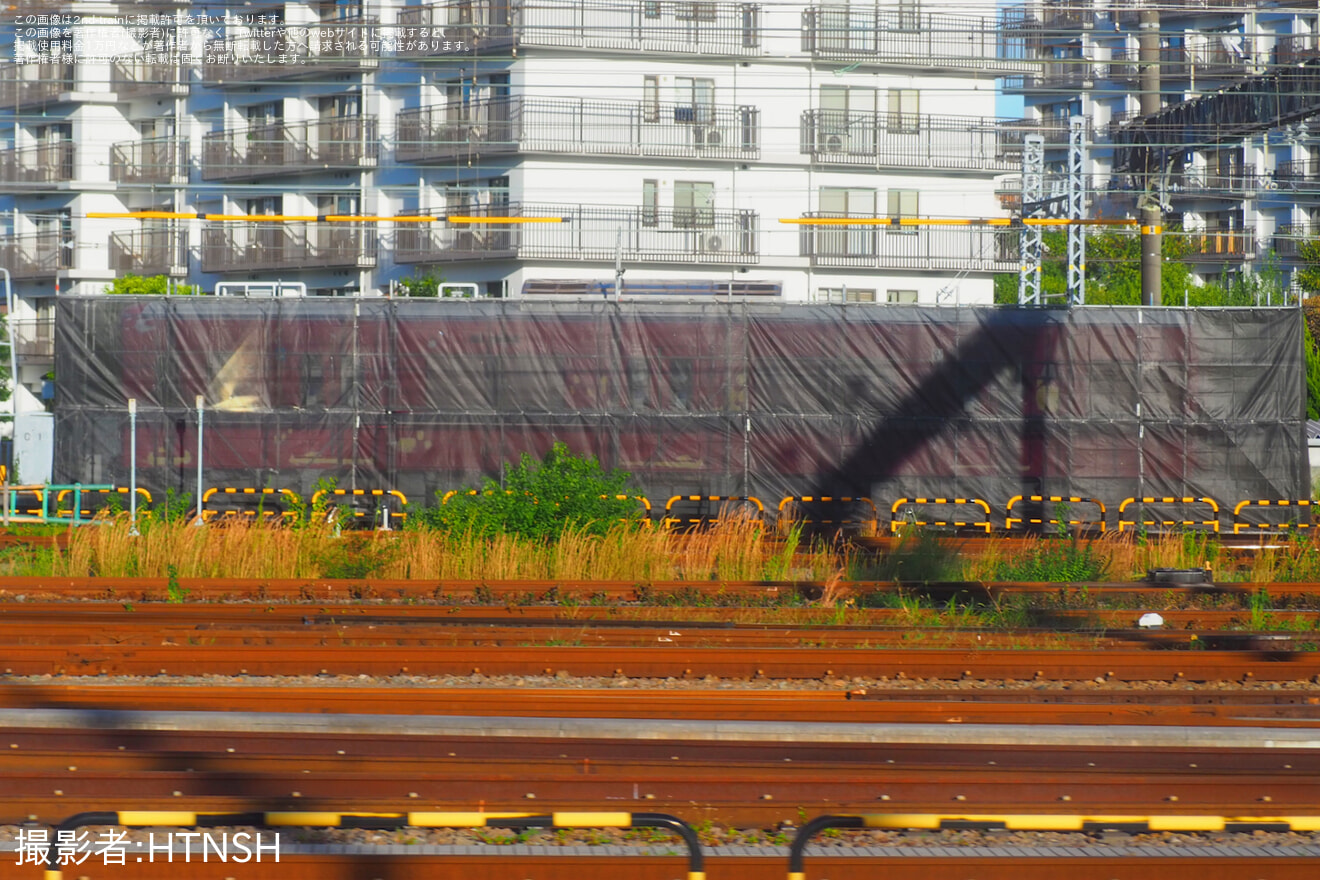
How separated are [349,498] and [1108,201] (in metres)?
50.8

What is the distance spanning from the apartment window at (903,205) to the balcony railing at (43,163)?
1095 inches

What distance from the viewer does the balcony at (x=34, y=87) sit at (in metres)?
47.3

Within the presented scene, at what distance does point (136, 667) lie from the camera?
1065cm

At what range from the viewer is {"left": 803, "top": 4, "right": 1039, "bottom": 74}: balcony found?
3809 centimetres

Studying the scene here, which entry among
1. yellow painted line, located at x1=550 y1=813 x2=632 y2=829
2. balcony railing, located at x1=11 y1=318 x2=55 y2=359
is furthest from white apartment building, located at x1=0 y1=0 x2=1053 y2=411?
yellow painted line, located at x1=550 y1=813 x2=632 y2=829

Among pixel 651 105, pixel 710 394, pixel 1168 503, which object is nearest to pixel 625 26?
pixel 651 105

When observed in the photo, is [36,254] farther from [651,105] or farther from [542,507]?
[542,507]

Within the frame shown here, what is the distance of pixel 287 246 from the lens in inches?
1666

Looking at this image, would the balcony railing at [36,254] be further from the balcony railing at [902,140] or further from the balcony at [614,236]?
the balcony railing at [902,140]

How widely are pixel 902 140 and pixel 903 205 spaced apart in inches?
71.6

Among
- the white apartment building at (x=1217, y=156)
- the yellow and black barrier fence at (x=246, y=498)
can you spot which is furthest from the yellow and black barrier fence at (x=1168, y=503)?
the white apartment building at (x=1217, y=156)

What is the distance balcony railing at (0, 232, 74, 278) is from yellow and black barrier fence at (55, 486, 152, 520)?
27958 mm

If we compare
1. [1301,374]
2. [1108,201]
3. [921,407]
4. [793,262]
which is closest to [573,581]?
[921,407]

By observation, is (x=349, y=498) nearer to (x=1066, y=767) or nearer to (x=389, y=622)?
(x=389, y=622)
